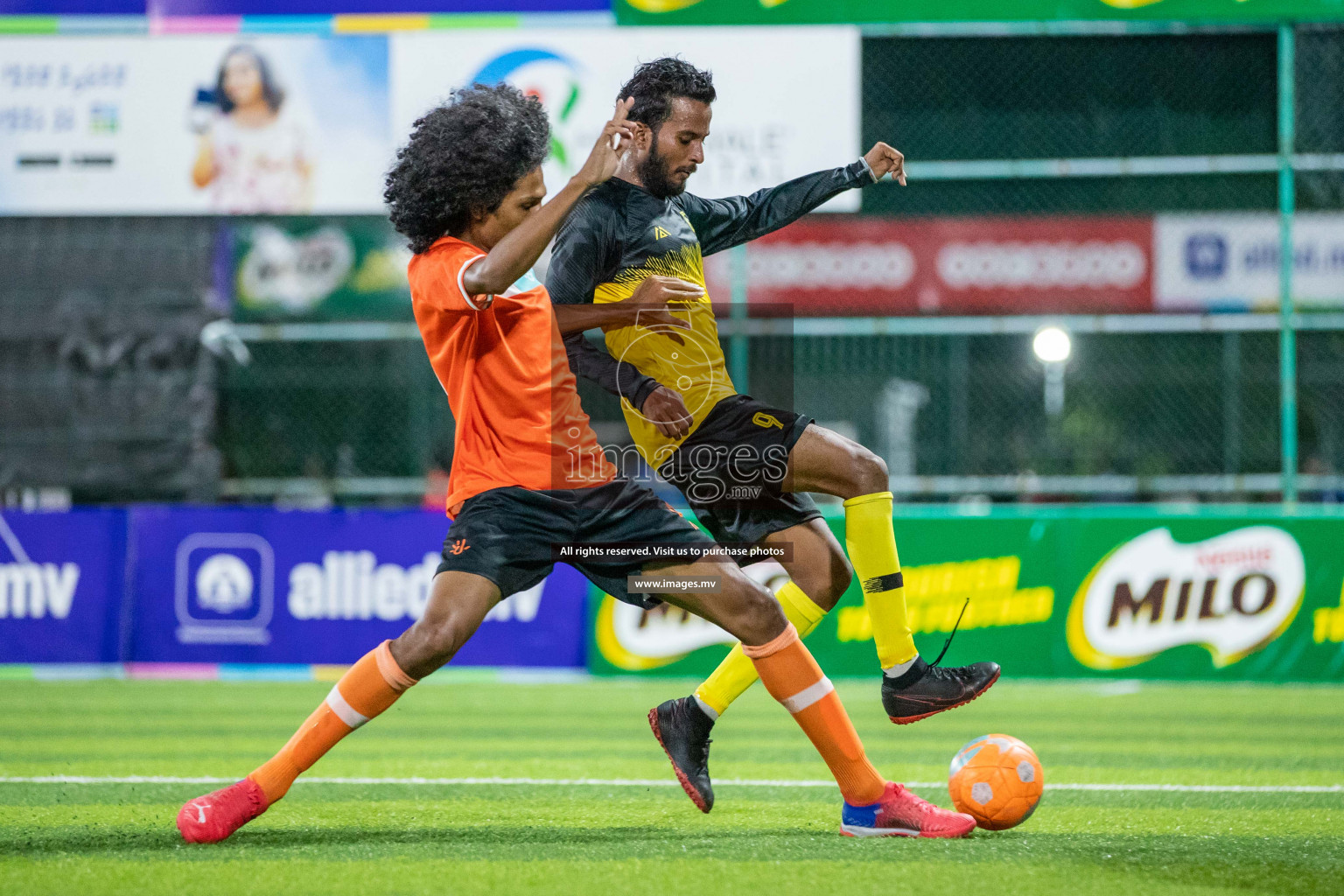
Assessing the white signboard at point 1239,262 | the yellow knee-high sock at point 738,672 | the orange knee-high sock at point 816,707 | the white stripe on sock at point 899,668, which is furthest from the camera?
the white signboard at point 1239,262

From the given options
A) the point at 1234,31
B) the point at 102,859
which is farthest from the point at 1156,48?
the point at 102,859

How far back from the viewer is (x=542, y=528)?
13.7 feet

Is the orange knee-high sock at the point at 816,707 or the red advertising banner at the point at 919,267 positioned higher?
the red advertising banner at the point at 919,267

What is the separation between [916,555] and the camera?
400 inches

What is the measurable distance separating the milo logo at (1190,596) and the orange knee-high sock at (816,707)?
5971mm

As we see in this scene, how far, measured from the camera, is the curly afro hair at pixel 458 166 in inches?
166

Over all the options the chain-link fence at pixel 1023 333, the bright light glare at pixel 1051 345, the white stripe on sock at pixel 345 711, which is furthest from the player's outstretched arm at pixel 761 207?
the bright light glare at pixel 1051 345

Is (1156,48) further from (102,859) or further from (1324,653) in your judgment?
(102,859)

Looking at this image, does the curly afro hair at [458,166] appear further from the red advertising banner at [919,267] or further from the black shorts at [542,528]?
the red advertising banner at [919,267]

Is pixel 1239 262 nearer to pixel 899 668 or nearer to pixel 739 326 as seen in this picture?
pixel 739 326

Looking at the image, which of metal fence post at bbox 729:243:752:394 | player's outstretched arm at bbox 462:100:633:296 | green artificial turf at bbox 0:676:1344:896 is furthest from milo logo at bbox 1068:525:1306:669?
player's outstretched arm at bbox 462:100:633:296

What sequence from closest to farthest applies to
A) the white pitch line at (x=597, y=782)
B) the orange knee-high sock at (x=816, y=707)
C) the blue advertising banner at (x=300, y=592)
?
1. the orange knee-high sock at (x=816, y=707)
2. the white pitch line at (x=597, y=782)
3. the blue advertising banner at (x=300, y=592)

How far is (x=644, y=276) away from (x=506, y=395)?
839 millimetres

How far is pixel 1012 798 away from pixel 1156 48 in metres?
14.0
